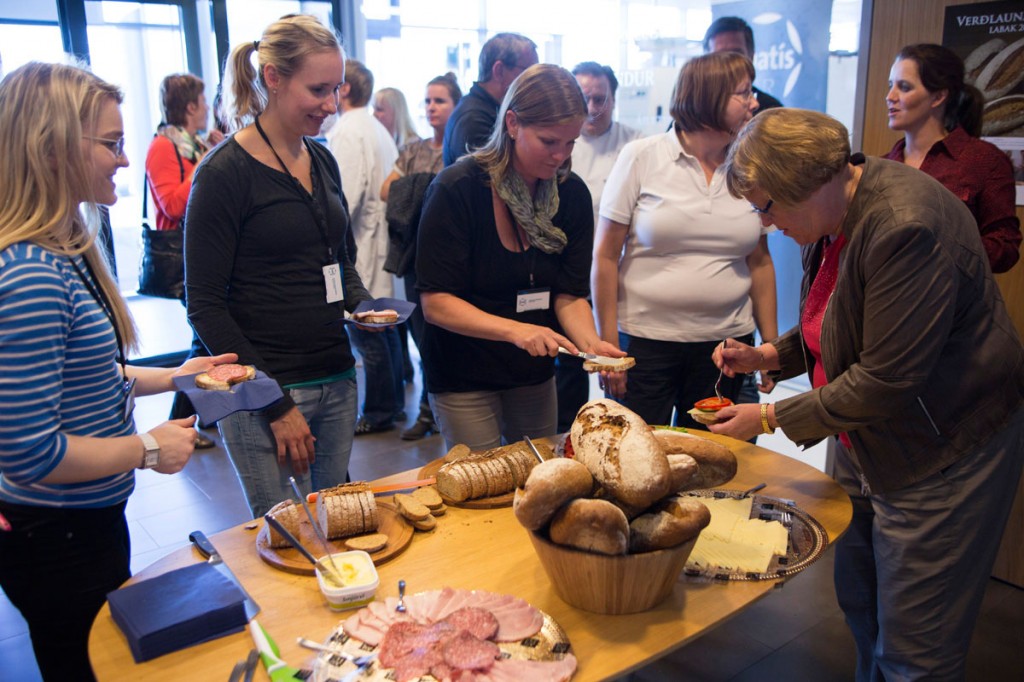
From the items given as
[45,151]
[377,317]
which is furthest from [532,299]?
[45,151]

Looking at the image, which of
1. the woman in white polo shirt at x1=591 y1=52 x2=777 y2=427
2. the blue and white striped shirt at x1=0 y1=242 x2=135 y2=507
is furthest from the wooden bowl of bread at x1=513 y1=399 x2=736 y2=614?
the woman in white polo shirt at x1=591 y1=52 x2=777 y2=427

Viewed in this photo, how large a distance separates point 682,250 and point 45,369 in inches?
72.0

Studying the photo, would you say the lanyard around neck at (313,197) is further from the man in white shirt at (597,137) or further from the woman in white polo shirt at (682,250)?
the man in white shirt at (597,137)

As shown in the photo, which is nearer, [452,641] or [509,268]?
[452,641]

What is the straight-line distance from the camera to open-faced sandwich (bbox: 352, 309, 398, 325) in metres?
2.00

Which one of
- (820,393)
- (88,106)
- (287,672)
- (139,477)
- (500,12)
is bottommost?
(139,477)

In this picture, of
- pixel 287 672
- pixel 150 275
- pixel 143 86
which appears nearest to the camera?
pixel 287 672

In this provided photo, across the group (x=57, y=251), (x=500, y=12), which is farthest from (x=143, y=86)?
(x=57, y=251)

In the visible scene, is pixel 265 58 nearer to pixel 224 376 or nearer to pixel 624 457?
pixel 224 376

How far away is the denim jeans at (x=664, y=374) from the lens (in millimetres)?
2619

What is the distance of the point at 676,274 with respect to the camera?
2.58 meters

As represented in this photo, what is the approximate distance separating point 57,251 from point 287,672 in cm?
79

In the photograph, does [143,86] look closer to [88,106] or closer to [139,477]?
[139,477]

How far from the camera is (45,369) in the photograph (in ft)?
4.30
